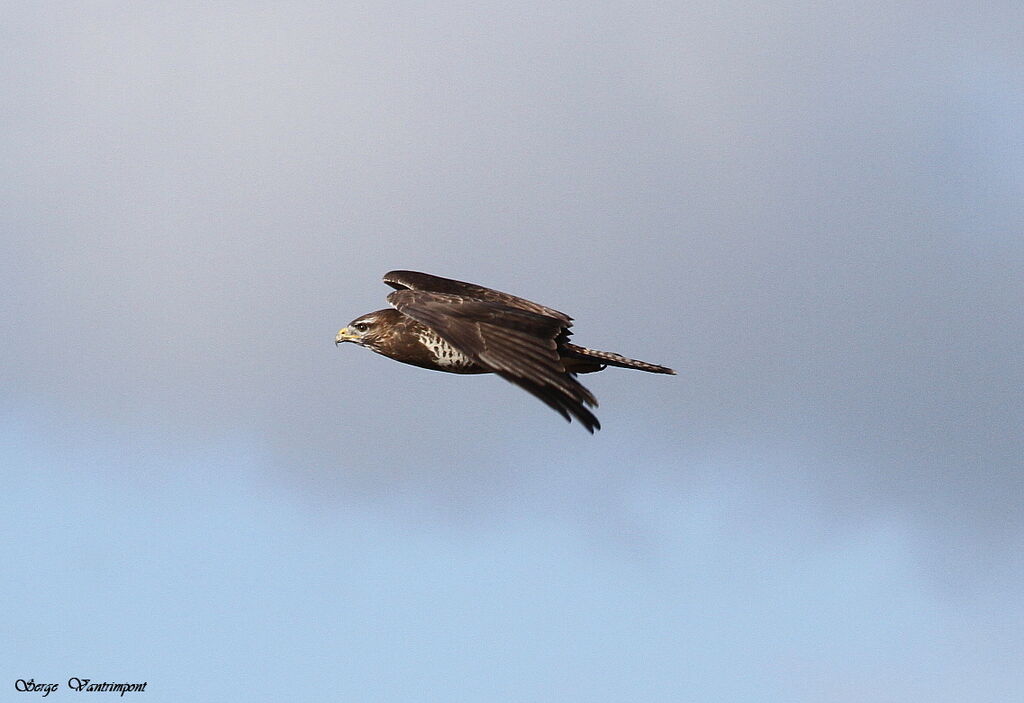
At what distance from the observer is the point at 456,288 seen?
2403cm

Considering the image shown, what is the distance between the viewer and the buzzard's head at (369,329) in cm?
2366

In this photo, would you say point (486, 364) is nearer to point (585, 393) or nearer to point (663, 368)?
point (585, 393)

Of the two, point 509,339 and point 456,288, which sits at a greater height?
point 456,288

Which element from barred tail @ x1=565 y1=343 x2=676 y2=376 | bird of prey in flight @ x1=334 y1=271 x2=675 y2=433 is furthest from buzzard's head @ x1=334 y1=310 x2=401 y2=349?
barred tail @ x1=565 y1=343 x2=676 y2=376

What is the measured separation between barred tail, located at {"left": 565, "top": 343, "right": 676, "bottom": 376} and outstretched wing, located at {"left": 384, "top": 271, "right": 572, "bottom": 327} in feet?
1.37

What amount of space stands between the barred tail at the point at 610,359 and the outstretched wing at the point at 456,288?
416 mm

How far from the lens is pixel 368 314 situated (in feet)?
78.6

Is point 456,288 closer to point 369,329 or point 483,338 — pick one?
point 369,329

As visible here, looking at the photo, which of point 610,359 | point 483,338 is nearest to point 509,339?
point 483,338

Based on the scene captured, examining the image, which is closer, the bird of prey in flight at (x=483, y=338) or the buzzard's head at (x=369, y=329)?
the bird of prey in flight at (x=483, y=338)

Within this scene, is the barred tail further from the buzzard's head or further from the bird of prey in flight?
the buzzard's head

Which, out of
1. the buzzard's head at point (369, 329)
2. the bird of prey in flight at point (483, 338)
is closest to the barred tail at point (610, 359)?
the bird of prey in flight at point (483, 338)

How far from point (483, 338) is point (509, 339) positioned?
0.94 feet

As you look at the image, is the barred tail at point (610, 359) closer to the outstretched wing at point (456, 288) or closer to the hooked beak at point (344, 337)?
the outstretched wing at point (456, 288)
